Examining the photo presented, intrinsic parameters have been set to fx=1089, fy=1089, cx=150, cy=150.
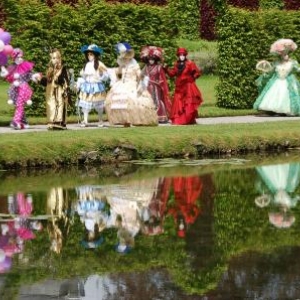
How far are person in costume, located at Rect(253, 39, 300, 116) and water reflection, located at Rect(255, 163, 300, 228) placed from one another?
8.06 metres

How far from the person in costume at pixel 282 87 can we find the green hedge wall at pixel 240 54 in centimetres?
114

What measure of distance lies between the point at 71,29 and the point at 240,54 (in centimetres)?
420

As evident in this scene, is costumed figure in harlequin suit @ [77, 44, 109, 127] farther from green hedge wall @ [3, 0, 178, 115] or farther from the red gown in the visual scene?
green hedge wall @ [3, 0, 178, 115]

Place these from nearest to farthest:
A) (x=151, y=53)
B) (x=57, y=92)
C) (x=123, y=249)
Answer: (x=123, y=249)
(x=57, y=92)
(x=151, y=53)

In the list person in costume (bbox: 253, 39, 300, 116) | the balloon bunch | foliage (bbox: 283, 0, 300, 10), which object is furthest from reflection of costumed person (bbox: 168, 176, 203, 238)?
foliage (bbox: 283, 0, 300, 10)

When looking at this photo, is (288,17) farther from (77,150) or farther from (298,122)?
(77,150)

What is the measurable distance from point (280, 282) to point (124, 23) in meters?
16.3

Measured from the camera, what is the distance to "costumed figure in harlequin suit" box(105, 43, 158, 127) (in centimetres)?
1988

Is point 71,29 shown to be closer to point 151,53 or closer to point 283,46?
point 151,53

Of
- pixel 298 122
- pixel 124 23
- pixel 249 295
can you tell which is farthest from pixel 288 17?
pixel 249 295

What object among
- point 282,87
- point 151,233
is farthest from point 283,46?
point 151,233

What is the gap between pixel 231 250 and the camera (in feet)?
28.0

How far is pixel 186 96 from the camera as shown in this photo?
68.2 ft

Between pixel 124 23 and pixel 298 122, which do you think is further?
pixel 124 23
